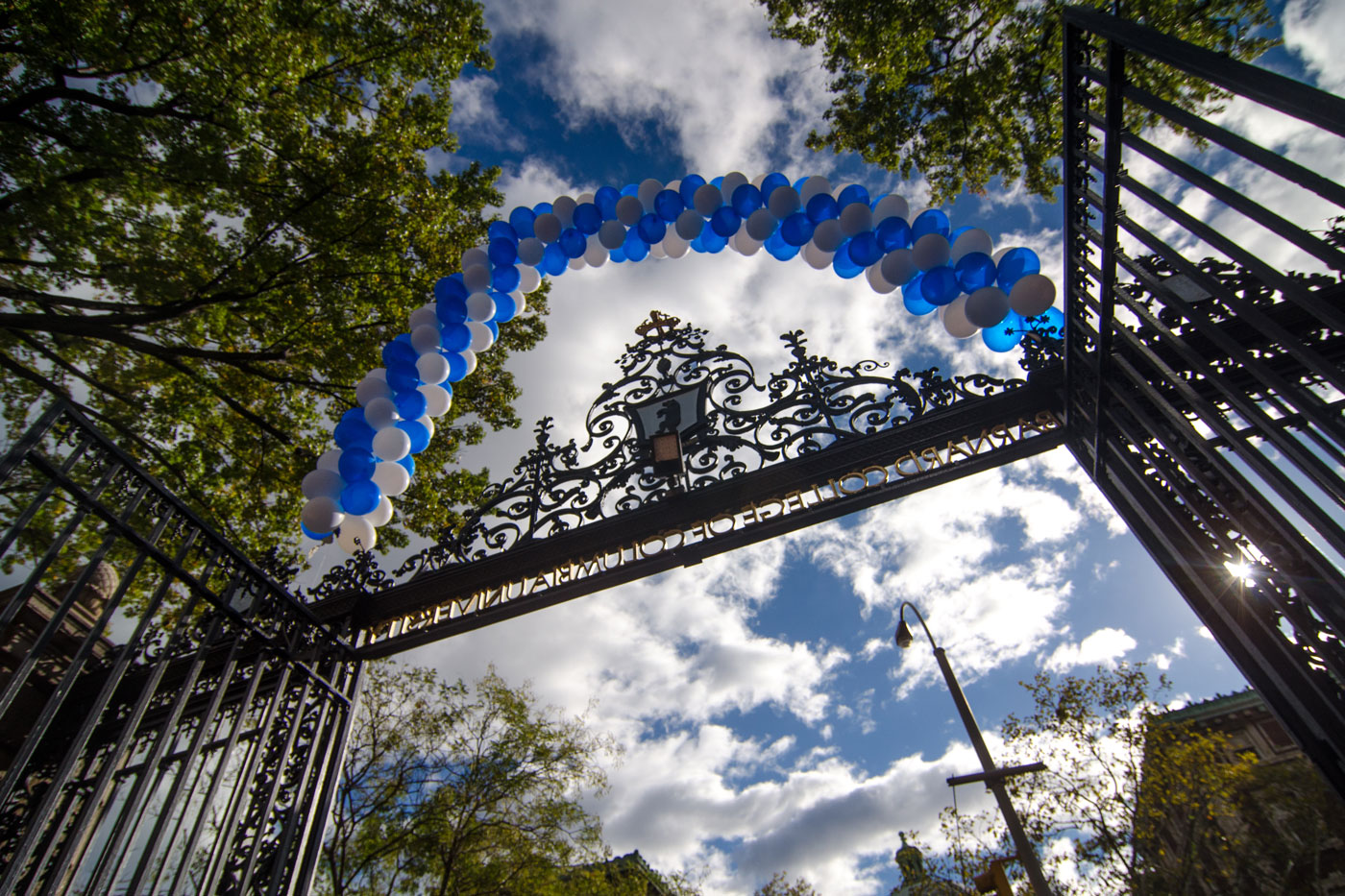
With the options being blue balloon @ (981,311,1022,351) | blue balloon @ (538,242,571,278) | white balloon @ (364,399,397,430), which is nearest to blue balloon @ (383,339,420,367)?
white balloon @ (364,399,397,430)

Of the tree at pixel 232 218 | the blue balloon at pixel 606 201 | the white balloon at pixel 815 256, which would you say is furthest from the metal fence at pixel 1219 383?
the tree at pixel 232 218

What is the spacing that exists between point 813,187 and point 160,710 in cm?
646

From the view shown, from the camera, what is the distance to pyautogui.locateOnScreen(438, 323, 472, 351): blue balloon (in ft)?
16.4

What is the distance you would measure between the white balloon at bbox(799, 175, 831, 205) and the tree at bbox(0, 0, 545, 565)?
4872mm

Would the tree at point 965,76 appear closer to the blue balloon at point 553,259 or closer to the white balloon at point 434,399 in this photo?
the blue balloon at point 553,259

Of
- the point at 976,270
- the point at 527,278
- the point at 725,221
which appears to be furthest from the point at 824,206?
the point at 527,278

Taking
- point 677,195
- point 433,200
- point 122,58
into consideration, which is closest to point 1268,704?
point 677,195

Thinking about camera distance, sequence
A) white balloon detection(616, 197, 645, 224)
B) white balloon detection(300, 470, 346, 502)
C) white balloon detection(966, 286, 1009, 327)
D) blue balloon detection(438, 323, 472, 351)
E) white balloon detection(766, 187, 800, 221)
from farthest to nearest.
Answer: white balloon detection(616, 197, 645, 224) → blue balloon detection(438, 323, 472, 351) → white balloon detection(766, 187, 800, 221) → white balloon detection(300, 470, 346, 502) → white balloon detection(966, 286, 1009, 327)

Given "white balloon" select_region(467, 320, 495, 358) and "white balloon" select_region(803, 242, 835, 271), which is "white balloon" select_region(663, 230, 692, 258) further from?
"white balloon" select_region(467, 320, 495, 358)

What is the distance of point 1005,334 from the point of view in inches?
172

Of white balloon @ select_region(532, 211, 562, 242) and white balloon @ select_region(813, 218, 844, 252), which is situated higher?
white balloon @ select_region(532, 211, 562, 242)

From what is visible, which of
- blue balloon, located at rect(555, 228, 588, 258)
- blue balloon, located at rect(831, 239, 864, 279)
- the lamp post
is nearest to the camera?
blue balloon, located at rect(831, 239, 864, 279)

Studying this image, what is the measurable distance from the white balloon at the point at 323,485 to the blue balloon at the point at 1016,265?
4.65m

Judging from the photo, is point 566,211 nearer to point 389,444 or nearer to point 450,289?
point 450,289
